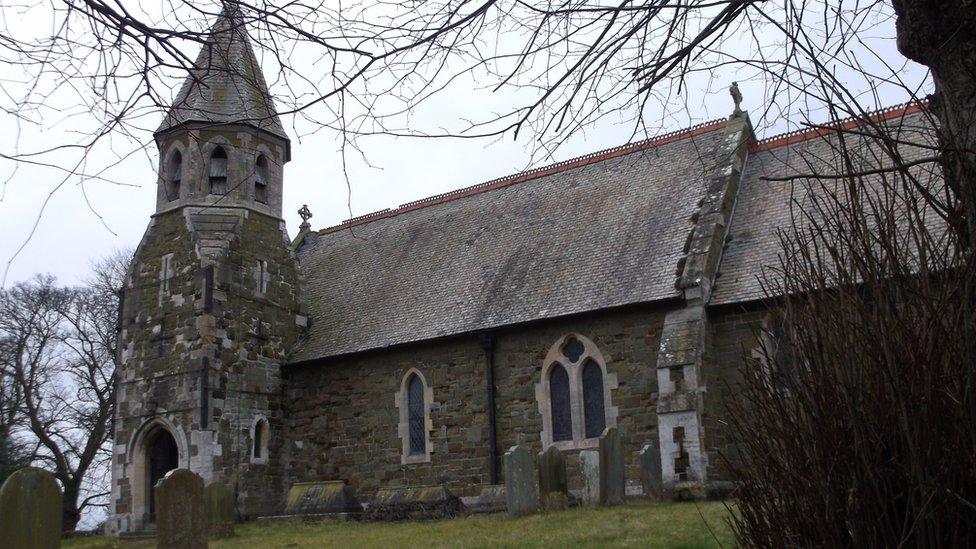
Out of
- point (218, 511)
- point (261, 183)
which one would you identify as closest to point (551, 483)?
point (218, 511)

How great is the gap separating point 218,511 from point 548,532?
6927 mm

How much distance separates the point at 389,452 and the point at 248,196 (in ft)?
23.8

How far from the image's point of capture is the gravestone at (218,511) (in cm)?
1479

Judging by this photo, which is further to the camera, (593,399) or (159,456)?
(159,456)

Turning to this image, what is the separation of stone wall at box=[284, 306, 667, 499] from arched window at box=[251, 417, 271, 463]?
2.07ft

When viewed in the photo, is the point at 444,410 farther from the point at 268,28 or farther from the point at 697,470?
the point at 268,28

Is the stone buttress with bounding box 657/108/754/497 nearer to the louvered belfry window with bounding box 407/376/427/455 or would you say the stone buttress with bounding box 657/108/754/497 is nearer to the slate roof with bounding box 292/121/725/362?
the slate roof with bounding box 292/121/725/362

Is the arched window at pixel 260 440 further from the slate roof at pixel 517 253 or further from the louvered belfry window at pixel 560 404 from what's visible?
the louvered belfry window at pixel 560 404

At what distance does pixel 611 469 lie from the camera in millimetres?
13305

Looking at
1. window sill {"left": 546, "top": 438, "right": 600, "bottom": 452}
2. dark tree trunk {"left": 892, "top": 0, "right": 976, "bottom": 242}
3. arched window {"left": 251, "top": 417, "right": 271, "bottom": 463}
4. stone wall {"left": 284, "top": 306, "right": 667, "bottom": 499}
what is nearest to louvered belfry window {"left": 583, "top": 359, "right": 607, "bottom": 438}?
window sill {"left": 546, "top": 438, "right": 600, "bottom": 452}

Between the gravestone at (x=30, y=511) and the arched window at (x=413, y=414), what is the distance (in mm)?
10575

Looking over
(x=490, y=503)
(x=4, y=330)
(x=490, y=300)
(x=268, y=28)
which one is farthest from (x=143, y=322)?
(x=268, y=28)

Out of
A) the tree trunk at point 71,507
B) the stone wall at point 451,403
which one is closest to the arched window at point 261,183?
the stone wall at point 451,403

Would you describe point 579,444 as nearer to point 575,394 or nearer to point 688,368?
point 575,394
